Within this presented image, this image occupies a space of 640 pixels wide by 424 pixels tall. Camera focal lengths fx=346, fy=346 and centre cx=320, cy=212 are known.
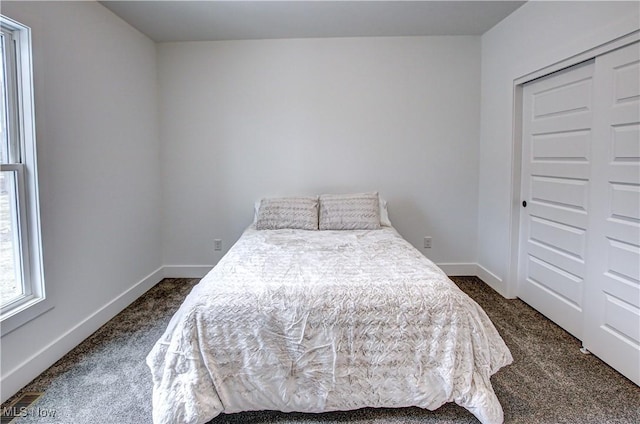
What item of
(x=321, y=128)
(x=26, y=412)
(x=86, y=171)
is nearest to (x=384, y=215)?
(x=321, y=128)

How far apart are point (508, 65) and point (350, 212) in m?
1.86

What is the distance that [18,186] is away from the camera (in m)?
1.93

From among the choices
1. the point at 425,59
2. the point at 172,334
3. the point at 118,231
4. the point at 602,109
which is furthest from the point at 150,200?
the point at 602,109

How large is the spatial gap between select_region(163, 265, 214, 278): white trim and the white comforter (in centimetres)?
213

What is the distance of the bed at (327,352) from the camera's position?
4.95 feet

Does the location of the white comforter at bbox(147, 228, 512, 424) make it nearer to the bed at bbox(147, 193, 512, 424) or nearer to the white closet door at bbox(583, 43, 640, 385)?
the bed at bbox(147, 193, 512, 424)

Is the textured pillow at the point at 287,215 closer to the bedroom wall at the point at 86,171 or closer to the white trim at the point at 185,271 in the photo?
the white trim at the point at 185,271

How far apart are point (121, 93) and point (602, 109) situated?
3462 millimetres

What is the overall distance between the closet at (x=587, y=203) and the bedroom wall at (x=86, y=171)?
3.30 m

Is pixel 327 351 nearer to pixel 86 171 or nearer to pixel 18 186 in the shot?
pixel 18 186

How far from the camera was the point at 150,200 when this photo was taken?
11.1 ft

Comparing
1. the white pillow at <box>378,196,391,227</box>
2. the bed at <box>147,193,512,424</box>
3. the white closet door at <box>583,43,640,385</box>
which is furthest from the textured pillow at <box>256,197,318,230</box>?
the white closet door at <box>583,43,640,385</box>

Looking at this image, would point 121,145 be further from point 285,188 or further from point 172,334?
point 172,334

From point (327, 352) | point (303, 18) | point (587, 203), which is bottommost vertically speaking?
point (327, 352)
